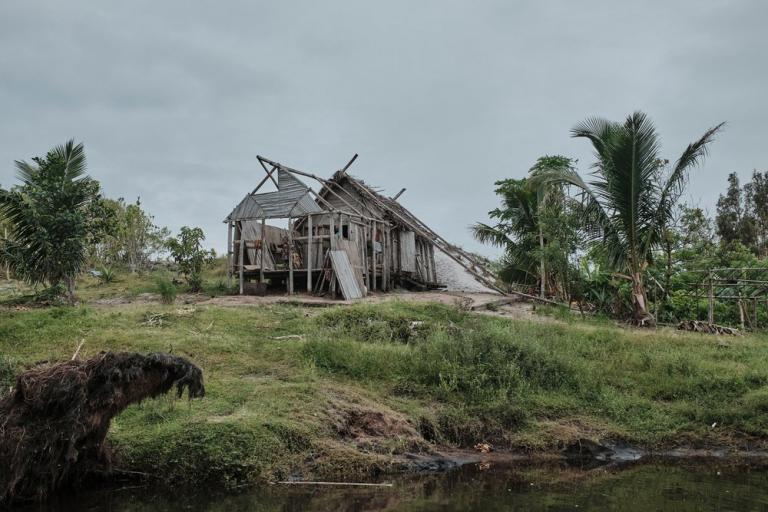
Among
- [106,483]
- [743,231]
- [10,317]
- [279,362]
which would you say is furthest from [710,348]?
[743,231]

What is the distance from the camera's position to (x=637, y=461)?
7797 millimetres

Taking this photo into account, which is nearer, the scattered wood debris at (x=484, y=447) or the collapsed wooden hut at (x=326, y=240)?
the scattered wood debris at (x=484, y=447)

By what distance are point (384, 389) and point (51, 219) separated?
30.5ft

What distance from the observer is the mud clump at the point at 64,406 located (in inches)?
216

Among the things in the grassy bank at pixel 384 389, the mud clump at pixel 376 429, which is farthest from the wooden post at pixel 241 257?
the mud clump at pixel 376 429

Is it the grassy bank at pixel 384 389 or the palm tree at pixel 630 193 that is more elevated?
the palm tree at pixel 630 193

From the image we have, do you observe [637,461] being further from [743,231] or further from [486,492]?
[743,231]

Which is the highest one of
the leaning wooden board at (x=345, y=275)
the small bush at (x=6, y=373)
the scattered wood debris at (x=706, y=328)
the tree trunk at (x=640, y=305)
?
the leaning wooden board at (x=345, y=275)

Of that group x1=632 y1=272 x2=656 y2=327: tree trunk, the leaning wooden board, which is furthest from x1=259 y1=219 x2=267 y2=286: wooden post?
x1=632 y1=272 x2=656 y2=327: tree trunk

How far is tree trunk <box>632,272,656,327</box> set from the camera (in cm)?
1473

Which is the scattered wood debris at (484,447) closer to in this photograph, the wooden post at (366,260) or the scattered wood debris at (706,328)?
the scattered wood debris at (706,328)

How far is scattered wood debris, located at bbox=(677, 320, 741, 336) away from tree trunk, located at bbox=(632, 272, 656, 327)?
0.65 metres

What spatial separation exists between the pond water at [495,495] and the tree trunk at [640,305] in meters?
7.71

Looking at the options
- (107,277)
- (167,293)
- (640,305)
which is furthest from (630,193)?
(107,277)
